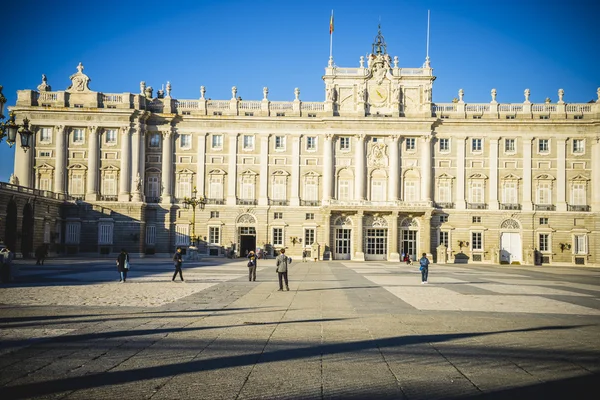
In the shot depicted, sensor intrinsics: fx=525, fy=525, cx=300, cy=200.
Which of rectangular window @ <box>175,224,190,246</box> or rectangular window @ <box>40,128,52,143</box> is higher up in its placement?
rectangular window @ <box>40,128,52,143</box>

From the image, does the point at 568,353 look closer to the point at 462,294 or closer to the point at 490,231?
the point at 462,294

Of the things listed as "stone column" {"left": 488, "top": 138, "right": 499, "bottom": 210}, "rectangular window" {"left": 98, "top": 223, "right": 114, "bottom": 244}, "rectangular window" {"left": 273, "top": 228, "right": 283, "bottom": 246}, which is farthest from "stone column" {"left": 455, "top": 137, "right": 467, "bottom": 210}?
"rectangular window" {"left": 98, "top": 223, "right": 114, "bottom": 244}

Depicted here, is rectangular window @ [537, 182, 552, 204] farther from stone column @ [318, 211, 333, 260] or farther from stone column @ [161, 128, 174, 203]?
stone column @ [161, 128, 174, 203]

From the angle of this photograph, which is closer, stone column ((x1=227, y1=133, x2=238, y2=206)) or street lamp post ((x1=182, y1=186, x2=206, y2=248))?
street lamp post ((x1=182, y1=186, x2=206, y2=248))

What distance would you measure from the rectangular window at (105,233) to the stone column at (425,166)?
33.5m

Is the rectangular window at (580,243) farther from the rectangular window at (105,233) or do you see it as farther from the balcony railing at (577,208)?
the rectangular window at (105,233)

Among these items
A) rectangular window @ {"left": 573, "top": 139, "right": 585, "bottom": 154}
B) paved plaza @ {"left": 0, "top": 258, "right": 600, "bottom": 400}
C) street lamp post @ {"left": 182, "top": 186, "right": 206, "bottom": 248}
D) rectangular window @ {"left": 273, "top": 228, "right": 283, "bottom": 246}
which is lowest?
paved plaza @ {"left": 0, "top": 258, "right": 600, "bottom": 400}

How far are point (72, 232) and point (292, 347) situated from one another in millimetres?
50955

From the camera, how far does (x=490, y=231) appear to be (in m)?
57.1

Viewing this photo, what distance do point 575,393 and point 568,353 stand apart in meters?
2.87

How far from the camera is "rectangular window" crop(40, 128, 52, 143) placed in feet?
185

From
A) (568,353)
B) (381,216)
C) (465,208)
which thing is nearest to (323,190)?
(381,216)

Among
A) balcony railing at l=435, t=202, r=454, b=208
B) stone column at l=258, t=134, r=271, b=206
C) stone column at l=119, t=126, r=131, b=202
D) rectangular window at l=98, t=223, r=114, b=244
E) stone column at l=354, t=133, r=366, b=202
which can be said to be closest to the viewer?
rectangular window at l=98, t=223, r=114, b=244

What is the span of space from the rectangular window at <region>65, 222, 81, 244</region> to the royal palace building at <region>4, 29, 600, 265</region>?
14 centimetres
